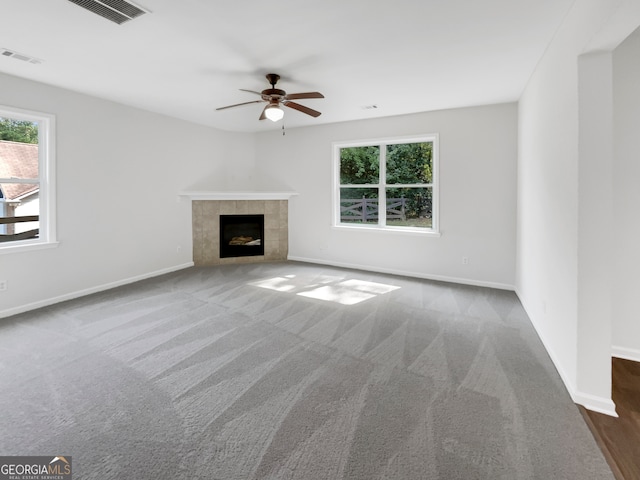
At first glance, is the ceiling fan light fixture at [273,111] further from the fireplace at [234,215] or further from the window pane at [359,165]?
the fireplace at [234,215]

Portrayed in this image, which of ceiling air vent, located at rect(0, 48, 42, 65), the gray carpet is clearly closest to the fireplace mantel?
the gray carpet

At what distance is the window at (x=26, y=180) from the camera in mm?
3508

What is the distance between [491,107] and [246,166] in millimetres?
4554

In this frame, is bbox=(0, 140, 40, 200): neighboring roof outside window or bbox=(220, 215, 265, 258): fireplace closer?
bbox=(0, 140, 40, 200): neighboring roof outside window

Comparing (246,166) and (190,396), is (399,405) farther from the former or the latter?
(246,166)

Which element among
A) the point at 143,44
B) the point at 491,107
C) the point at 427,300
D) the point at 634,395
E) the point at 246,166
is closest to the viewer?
the point at 634,395

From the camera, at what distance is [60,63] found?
10.2 feet

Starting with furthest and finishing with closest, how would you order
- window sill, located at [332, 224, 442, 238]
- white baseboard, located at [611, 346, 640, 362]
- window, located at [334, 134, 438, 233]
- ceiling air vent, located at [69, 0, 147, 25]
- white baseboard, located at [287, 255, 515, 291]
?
window, located at [334, 134, 438, 233] < window sill, located at [332, 224, 442, 238] < white baseboard, located at [287, 255, 515, 291] < white baseboard, located at [611, 346, 640, 362] < ceiling air vent, located at [69, 0, 147, 25]

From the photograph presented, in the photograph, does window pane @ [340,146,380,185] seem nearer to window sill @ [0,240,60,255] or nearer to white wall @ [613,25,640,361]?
white wall @ [613,25,640,361]

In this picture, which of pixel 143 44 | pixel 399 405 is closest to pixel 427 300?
pixel 399 405

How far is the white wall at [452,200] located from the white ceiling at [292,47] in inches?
20.8

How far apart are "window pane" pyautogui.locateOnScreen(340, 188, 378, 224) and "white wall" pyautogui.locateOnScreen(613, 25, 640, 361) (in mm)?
3369

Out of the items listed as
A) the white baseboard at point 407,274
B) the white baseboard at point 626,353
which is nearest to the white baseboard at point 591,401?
the white baseboard at point 626,353

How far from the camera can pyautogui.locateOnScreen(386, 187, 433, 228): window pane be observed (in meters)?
5.12
